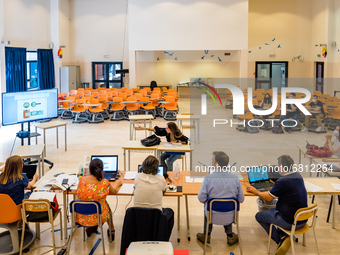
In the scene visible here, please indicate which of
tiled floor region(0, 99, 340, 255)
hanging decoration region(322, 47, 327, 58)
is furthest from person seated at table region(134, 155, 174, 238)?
hanging decoration region(322, 47, 327, 58)

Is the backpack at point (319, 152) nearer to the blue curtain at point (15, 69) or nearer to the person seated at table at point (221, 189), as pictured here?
the person seated at table at point (221, 189)

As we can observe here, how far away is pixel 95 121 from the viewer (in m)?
12.6

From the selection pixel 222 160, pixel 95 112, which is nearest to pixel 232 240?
pixel 222 160

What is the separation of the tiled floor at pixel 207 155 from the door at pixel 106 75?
5.38 metres

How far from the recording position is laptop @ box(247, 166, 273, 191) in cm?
460

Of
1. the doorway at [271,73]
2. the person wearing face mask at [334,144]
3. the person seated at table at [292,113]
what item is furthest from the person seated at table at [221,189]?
the doorway at [271,73]

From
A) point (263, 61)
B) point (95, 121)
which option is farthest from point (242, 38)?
point (95, 121)

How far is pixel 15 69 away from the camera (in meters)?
13.9

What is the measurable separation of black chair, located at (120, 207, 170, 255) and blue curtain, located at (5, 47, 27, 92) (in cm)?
1165

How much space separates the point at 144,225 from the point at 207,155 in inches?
200

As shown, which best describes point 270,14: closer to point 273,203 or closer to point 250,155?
point 250,155

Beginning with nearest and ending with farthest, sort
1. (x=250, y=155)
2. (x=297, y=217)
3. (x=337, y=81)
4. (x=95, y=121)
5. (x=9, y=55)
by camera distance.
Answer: (x=297, y=217) < (x=250, y=155) < (x=95, y=121) < (x=9, y=55) < (x=337, y=81)

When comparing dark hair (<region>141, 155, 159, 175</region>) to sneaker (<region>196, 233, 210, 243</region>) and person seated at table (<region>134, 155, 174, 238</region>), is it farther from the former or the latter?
sneaker (<region>196, 233, 210, 243</region>)

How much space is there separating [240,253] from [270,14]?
17638 mm
